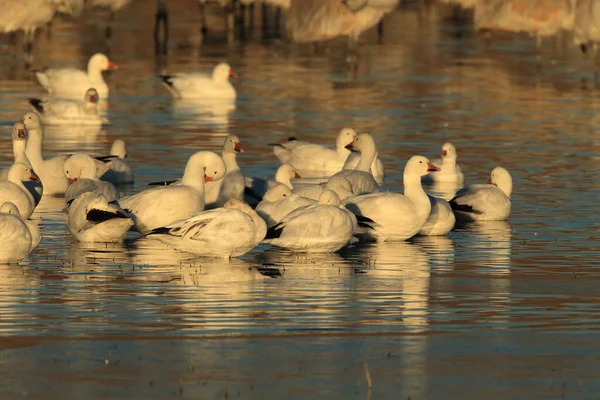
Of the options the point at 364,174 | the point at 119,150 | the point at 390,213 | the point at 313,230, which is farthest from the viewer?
the point at 119,150

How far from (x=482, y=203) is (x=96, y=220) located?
4414mm

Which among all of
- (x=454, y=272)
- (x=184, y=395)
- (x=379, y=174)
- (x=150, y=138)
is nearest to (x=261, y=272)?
(x=454, y=272)

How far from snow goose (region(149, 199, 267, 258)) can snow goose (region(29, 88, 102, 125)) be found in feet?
42.4

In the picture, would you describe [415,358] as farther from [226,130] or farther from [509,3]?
[509,3]

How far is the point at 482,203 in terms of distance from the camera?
1616cm

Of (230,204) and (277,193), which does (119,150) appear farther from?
(230,204)

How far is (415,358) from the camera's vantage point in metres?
9.54

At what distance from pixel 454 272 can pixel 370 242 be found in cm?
199

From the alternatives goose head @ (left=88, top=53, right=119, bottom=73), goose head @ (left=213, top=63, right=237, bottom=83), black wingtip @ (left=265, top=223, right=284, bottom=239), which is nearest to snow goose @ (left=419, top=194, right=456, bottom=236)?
black wingtip @ (left=265, top=223, right=284, bottom=239)

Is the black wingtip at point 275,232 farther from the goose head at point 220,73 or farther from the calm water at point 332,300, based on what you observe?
the goose head at point 220,73

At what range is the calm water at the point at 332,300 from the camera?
9.03 metres

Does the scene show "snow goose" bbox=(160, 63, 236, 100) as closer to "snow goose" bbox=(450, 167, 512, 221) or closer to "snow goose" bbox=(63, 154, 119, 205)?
"snow goose" bbox=(63, 154, 119, 205)

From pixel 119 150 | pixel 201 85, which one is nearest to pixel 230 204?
pixel 119 150

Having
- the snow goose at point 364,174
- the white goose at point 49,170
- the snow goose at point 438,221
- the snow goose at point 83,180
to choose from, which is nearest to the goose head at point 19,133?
the white goose at point 49,170
